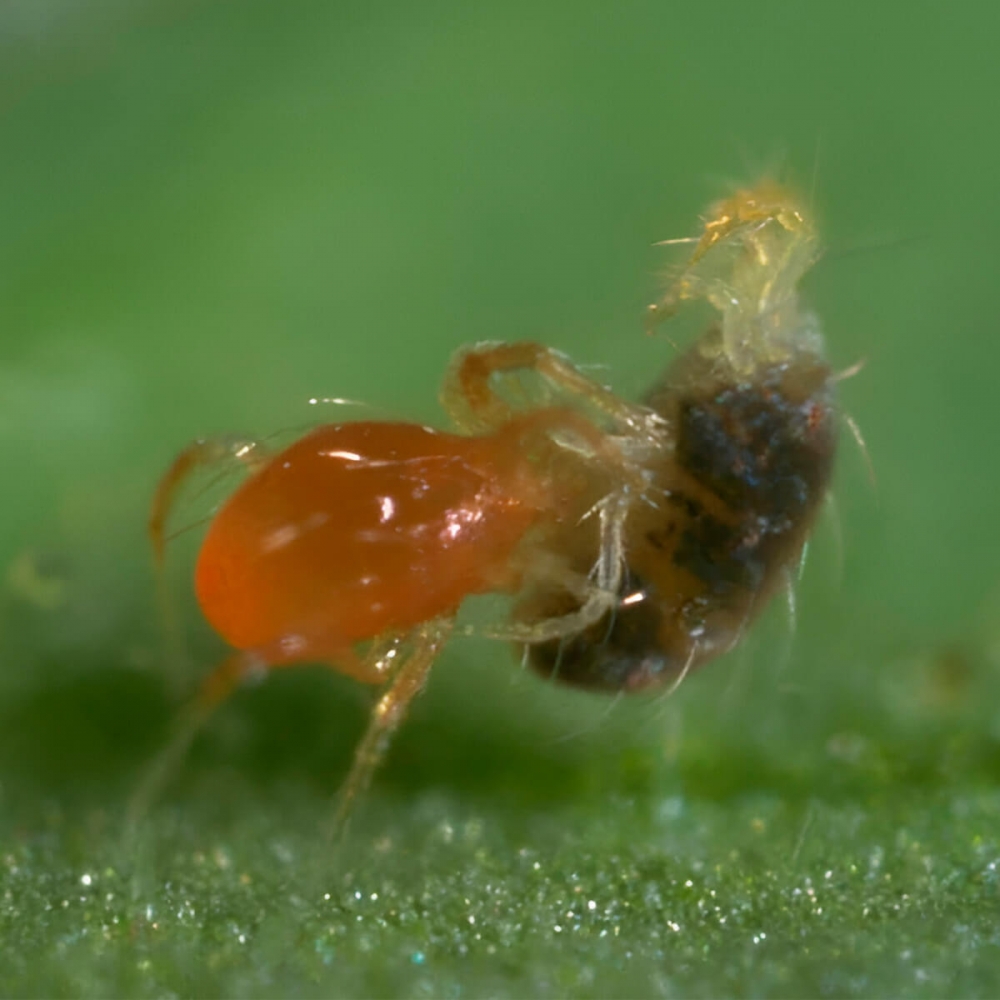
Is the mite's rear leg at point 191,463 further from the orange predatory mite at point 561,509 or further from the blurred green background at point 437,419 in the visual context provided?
the blurred green background at point 437,419

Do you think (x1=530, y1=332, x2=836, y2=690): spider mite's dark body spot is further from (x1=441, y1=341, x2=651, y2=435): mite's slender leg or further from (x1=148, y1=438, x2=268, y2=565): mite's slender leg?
(x1=148, y1=438, x2=268, y2=565): mite's slender leg

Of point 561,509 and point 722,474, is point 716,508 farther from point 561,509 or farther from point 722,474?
point 561,509

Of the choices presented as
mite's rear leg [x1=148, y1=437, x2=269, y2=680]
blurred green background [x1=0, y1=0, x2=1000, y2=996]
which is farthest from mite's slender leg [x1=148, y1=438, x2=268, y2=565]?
blurred green background [x1=0, y1=0, x2=1000, y2=996]

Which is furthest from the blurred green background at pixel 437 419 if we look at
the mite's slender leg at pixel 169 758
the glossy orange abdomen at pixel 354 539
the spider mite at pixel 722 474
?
the glossy orange abdomen at pixel 354 539

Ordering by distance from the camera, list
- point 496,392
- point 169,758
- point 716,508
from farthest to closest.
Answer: point 169,758
point 496,392
point 716,508

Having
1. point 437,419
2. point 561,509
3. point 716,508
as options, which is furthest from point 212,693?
point 437,419

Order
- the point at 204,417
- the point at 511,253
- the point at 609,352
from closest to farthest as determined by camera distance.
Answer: the point at 609,352
the point at 204,417
the point at 511,253

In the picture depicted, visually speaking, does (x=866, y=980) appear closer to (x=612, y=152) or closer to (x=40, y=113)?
Result: (x=612, y=152)

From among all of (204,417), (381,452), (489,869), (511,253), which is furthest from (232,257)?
(489,869)
